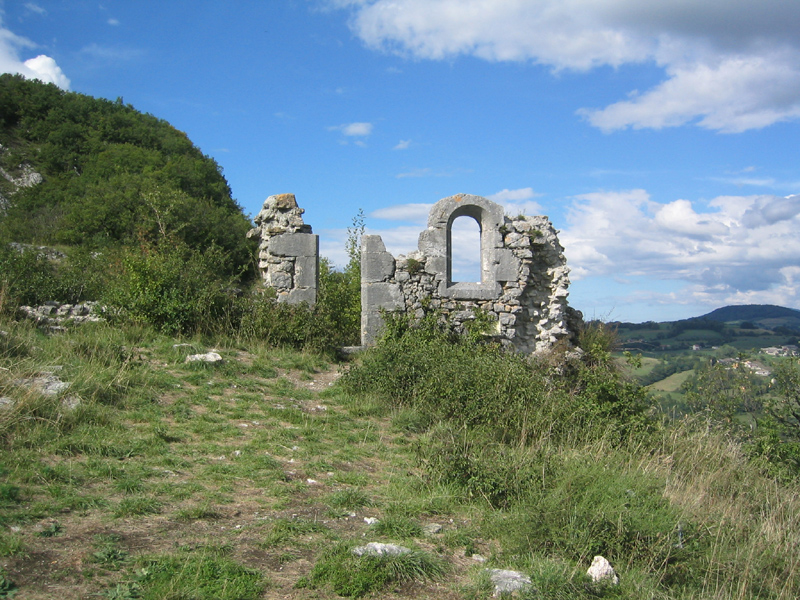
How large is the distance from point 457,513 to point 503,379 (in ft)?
9.72

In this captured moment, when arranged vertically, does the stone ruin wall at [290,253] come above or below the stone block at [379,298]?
above

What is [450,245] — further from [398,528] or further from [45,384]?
[398,528]

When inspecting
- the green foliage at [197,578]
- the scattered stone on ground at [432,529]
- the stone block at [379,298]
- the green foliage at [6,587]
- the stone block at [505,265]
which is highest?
the stone block at [505,265]

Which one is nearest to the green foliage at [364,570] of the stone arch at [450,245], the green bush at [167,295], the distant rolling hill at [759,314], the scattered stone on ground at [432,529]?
the scattered stone on ground at [432,529]

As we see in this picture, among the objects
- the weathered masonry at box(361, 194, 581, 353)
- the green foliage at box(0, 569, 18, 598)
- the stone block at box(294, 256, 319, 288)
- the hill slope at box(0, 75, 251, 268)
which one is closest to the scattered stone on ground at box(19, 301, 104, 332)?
the stone block at box(294, 256, 319, 288)

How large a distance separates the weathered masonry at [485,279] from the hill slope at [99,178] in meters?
5.98

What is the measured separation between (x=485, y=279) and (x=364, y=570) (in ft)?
27.0

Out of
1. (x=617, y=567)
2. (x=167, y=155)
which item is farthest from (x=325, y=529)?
(x=167, y=155)

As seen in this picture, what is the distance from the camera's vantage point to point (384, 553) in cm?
367

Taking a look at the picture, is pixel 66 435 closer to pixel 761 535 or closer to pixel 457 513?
pixel 457 513

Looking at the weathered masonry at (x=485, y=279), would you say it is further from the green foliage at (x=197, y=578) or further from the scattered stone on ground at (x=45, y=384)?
the green foliage at (x=197, y=578)

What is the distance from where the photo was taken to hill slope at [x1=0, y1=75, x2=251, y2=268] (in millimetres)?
17719

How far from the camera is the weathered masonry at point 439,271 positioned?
35.7ft

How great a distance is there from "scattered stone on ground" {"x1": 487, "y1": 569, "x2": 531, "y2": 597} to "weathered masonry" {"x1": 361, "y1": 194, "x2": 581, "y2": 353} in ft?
23.8
